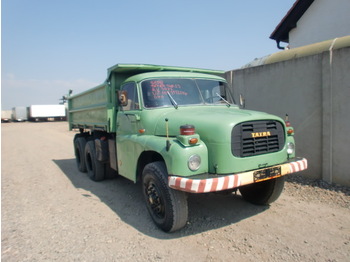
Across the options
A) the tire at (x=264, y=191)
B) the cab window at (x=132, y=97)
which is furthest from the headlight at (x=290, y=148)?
the cab window at (x=132, y=97)

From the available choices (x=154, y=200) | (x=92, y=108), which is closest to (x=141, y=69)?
(x=92, y=108)

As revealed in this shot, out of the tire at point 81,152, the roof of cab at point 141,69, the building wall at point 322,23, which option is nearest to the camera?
the roof of cab at point 141,69

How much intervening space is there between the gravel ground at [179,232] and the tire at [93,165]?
0.52 meters

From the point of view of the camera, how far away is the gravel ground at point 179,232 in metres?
3.15

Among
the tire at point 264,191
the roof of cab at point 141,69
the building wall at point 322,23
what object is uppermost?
the building wall at point 322,23

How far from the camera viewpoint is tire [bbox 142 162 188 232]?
11.2ft

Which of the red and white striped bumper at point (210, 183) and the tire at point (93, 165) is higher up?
the red and white striped bumper at point (210, 183)

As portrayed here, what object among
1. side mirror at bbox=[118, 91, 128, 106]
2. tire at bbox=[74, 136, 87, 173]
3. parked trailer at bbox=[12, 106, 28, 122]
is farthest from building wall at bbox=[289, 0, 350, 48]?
parked trailer at bbox=[12, 106, 28, 122]

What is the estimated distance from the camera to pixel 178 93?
449cm

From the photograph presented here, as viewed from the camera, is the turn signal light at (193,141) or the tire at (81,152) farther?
the tire at (81,152)

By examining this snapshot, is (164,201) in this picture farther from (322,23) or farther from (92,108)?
(322,23)

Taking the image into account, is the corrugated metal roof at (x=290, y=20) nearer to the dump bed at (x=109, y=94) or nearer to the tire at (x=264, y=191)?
the dump bed at (x=109, y=94)

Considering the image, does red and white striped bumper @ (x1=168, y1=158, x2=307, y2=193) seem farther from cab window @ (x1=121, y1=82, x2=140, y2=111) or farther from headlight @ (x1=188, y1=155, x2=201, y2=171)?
cab window @ (x1=121, y1=82, x2=140, y2=111)

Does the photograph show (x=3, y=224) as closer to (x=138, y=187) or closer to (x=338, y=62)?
(x=138, y=187)
